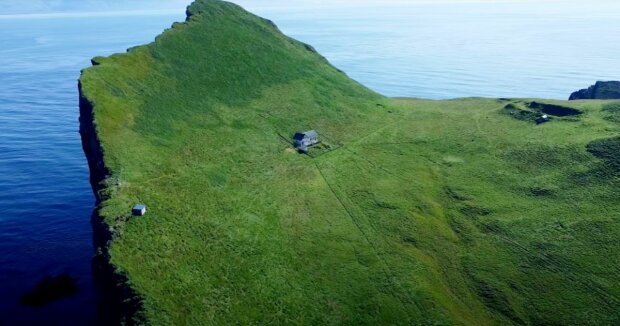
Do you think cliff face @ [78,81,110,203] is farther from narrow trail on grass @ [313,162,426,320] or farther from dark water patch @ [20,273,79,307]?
narrow trail on grass @ [313,162,426,320]

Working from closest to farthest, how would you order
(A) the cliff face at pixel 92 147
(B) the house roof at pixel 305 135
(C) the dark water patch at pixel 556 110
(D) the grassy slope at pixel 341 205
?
(D) the grassy slope at pixel 341 205 < (A) the cliff face at pixel 92 147 < (B) the house roof at pixel 305 135 < (C) the dark water patch at pixel 556 110

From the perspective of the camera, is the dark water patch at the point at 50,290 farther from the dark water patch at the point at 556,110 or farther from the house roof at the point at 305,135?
the dark water patch at the point at 556,110

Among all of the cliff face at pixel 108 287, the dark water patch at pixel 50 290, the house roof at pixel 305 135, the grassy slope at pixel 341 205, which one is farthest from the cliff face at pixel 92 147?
the house roof at pixel 305 135

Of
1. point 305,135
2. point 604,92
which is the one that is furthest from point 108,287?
point 604,92

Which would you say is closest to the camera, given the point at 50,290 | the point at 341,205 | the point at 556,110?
the point at 50,290

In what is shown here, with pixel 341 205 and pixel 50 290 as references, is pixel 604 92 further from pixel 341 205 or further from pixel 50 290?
pixel 50 290

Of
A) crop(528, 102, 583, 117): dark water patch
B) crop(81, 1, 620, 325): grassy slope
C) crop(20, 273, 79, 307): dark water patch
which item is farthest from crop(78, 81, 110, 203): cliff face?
crop(528, 102, 583, 117): dark water patch

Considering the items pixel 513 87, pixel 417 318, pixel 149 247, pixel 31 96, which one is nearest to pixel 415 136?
pixel 417 318

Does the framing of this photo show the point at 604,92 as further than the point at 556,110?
Yes
